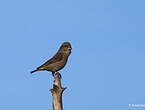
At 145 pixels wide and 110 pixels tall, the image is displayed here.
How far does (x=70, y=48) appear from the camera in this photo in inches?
732

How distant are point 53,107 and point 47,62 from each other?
518 cm

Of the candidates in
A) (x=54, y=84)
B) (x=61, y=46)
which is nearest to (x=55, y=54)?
(x=61, y=46)

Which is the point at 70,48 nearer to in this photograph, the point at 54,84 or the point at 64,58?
the point at 64,58

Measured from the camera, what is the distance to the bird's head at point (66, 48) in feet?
61.0

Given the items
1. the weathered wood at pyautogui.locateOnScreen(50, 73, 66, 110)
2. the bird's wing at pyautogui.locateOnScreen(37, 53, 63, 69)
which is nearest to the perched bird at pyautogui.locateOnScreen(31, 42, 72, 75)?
the bird's wing at pyautogui.locateOnScreen(37, 53, 63, 69)

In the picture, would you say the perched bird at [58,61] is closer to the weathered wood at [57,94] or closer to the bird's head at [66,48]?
the bird's head at [66,48]

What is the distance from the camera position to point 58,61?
18406mm

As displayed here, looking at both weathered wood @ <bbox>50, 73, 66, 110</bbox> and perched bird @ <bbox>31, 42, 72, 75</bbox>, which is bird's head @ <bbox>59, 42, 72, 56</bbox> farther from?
weathered wood @ <bbox>50, 73, 66, 110</bbox>

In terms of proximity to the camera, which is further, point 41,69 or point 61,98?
point 41,69

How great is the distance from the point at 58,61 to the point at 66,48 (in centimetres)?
56

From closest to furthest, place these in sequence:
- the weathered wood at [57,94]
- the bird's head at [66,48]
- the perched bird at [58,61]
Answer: the weathered wood at [57,94]
the perched bird at [58,61]
the bird's head at [66,48]

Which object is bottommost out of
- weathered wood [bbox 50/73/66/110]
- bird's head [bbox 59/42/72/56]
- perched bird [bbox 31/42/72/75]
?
weathered wood [bbox 50/73/66/110]

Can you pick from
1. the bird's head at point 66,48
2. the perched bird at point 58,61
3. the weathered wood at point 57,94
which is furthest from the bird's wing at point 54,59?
the weathered wood at point 57,94

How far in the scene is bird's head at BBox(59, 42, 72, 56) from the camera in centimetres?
1859
